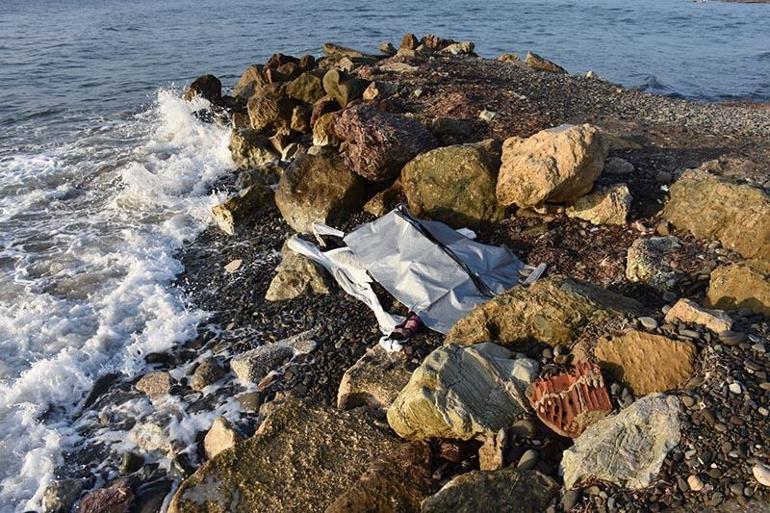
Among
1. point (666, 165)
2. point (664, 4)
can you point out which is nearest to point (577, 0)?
point (664, 4)

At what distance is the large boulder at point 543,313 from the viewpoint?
5.25 metres

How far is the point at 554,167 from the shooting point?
7.31m

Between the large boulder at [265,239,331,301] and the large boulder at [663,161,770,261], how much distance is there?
4.77 metres

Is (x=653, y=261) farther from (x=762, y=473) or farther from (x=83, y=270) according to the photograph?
(x=83, y=270)

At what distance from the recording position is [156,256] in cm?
929

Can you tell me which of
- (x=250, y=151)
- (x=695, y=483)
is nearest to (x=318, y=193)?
(x=250, y=151)

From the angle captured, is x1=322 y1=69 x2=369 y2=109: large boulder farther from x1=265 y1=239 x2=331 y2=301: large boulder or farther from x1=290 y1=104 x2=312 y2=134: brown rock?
x1=265 y1=239 x2=331 y2=301: large boulder

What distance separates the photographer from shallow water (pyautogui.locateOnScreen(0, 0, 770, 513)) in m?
7.08

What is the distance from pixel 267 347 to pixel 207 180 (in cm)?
669

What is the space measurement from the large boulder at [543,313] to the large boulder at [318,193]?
407cm

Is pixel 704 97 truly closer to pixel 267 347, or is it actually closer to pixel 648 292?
pixel 648 292

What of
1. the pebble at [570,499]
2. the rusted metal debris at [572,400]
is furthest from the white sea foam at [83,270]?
the pebble at [570,499]

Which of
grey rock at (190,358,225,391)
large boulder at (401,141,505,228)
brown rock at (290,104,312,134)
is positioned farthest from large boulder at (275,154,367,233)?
brown rock at (290,104,312,134)

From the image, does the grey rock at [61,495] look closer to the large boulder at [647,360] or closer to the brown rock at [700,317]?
the large boulder at [647,360]
